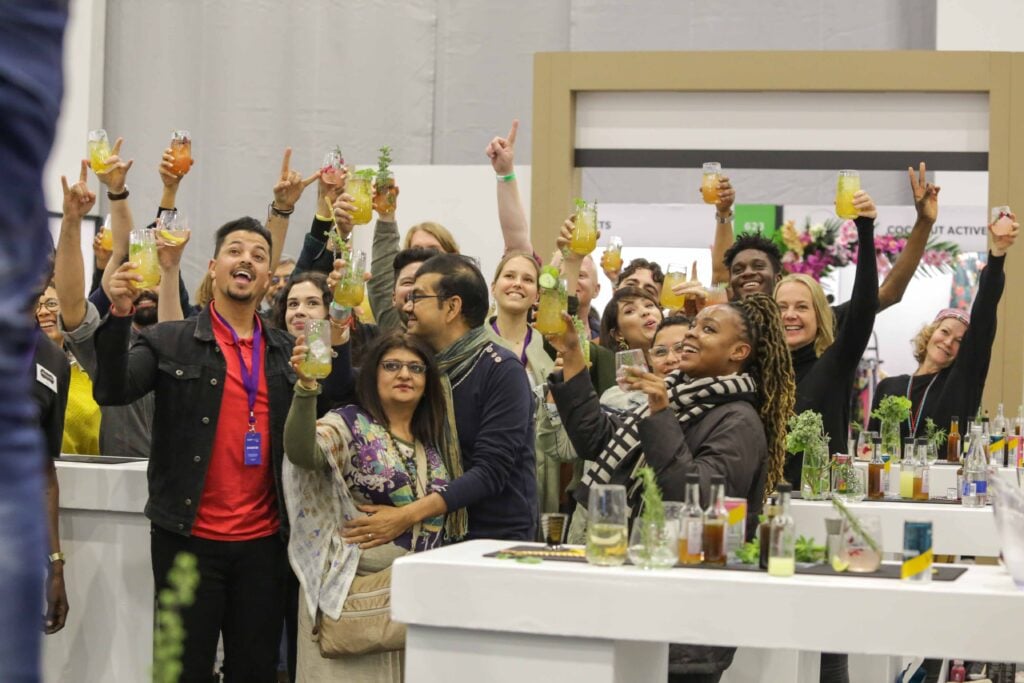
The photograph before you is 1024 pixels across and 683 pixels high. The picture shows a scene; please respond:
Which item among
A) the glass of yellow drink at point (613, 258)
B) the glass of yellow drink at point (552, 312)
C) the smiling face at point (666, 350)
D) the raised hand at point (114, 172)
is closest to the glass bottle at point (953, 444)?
the glass of yellow drink at point (613, 258)

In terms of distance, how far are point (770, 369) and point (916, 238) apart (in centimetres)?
170

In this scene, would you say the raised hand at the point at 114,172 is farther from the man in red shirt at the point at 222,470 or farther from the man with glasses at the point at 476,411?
the man with glasses at the point at 476,411

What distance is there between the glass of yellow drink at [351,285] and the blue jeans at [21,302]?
263 cm

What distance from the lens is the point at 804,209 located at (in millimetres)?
7699

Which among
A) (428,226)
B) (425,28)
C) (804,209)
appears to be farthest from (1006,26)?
(428,226)

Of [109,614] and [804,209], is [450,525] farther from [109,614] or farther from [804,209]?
[804,209]

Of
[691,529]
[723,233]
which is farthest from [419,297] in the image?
[723,233]

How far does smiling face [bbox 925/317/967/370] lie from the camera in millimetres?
5949

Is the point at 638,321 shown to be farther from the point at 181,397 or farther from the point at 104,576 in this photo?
the point at 104,576

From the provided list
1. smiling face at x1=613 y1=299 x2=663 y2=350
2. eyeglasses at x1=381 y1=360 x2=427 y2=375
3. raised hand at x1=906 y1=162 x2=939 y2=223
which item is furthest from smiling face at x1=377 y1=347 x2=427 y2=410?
raised hand at x1=906 y1=162 x2=939 y2=223

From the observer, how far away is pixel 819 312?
434cm

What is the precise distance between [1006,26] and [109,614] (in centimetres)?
690

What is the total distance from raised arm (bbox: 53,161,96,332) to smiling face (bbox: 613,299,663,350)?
178cm

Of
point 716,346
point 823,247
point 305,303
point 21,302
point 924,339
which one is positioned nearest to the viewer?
point 21,302
